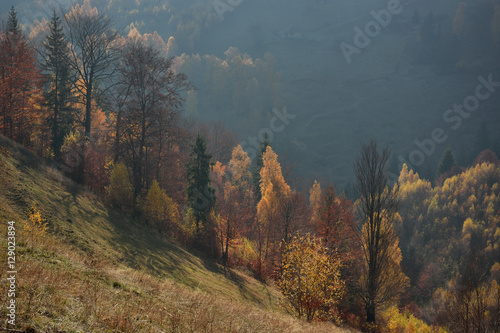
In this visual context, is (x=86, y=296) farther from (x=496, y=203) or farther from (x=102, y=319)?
(x=496, y=203)

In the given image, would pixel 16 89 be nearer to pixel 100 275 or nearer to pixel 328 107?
pixel 100 275

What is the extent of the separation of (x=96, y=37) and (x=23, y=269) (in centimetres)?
2740

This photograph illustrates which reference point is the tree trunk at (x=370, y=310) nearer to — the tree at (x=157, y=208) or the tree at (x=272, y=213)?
the tree at (x=272, y=213)

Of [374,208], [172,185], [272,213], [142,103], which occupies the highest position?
[142,103]

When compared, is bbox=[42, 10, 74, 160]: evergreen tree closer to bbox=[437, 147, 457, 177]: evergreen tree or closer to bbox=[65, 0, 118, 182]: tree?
bbox=[65, 0, 118, 182]: tree

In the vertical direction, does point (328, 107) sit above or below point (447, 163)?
above

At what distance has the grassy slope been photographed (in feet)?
22.4

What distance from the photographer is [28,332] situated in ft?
17.8

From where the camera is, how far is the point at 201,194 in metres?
31.9

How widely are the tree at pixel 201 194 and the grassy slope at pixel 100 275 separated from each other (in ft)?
20.2

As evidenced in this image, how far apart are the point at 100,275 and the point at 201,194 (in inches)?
855

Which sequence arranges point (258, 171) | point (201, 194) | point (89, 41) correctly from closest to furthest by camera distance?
point (89, 41) < point (201, 194) < point (258, 171)

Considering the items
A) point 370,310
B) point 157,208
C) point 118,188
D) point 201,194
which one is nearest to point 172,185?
point 201,194

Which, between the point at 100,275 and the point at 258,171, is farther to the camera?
the point at 258,171
